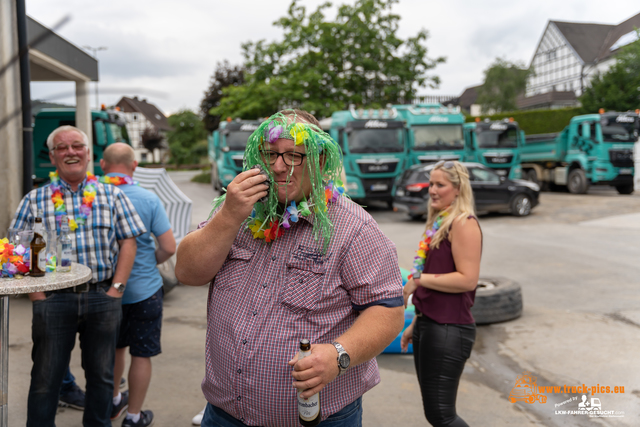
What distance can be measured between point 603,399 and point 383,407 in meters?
1.70

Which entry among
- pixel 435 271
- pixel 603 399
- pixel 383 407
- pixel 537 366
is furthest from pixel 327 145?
pixel 537 366

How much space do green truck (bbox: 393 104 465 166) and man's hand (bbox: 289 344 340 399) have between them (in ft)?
50.7

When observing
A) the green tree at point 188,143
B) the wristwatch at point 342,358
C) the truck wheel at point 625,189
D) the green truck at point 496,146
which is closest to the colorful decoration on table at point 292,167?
the wristwatch at point 342,358

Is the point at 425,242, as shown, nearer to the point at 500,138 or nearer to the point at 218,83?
the point at 500,138

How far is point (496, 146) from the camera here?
18.7 m

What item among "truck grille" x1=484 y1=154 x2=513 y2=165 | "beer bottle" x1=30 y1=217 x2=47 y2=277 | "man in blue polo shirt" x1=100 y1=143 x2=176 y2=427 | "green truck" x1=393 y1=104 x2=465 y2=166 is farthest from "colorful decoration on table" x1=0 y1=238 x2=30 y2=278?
"truck grille" x1=484 y1=154 x2=513 y2=165

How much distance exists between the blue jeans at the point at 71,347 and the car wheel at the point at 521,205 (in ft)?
45.5

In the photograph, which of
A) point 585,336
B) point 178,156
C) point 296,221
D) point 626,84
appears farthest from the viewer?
point 178,156

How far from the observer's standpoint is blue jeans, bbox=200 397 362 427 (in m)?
1.87

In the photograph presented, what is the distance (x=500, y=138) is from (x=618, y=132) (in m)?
4.51

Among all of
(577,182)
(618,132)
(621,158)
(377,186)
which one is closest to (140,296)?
(377,186)

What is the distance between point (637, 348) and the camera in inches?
205

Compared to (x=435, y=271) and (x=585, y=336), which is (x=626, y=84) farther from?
(x=435, y=271)

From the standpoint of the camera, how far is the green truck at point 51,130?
40.1 feet
